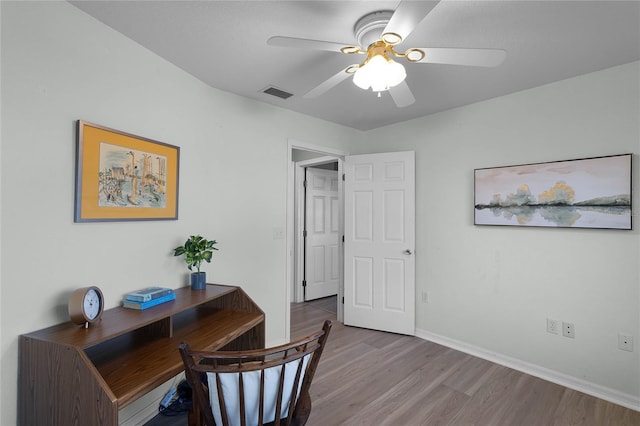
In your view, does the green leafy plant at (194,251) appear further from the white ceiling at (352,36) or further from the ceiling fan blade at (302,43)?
the ceiling fan blade at (302,43)

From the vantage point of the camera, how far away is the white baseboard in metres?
2.15

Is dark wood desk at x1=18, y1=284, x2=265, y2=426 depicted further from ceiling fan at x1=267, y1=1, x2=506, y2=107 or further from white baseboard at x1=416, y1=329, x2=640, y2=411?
white baseboard at x1=416, y1=329, x2=640, y2=411

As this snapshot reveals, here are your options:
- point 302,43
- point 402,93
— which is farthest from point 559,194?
point 302,43

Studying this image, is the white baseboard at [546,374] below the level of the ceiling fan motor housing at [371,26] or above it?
below

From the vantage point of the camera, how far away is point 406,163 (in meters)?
3.35

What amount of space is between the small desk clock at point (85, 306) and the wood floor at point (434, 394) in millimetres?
942

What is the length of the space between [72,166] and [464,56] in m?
1.98

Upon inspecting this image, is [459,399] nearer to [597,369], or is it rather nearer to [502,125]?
[597,369]

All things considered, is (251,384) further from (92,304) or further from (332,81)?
(332,81)

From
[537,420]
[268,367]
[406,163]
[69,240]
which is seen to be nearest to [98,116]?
[69,240]

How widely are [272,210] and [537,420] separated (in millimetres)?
2504

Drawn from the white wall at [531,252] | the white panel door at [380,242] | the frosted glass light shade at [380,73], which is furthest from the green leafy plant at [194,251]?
the white wall at [531,252]

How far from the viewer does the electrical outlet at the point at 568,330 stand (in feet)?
7.77

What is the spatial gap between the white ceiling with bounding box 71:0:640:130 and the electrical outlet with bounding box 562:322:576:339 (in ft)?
6.23
